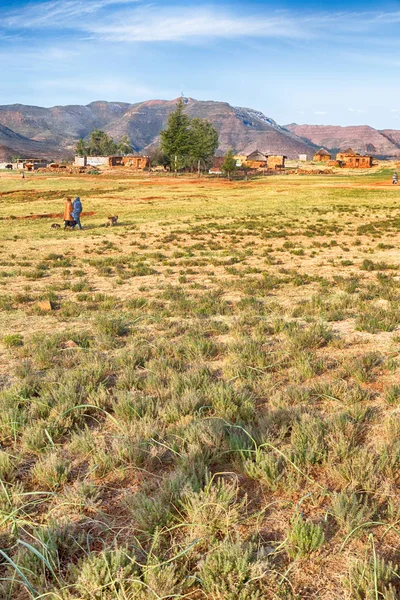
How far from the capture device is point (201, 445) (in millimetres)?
4461

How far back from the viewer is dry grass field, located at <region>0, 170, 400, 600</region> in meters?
3.05

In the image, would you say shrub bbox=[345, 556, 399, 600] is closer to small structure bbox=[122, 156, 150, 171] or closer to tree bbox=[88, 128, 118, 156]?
small structure bbox=[122, 156, 150, 171]

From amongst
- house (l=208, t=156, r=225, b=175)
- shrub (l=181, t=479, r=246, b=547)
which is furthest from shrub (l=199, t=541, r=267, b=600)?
house (l=208, t=156, r=225, b=175)

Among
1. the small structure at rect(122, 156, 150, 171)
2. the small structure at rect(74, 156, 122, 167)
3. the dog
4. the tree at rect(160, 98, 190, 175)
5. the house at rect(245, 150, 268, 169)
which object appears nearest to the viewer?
the dog

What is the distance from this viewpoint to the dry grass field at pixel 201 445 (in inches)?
120

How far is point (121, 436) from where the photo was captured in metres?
4.62

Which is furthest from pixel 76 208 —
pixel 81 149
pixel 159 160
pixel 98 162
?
pixel 81 149

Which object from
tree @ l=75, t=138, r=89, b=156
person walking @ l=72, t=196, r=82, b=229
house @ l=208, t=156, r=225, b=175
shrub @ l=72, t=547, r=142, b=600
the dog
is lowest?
shrub @ l=72, t=547, r=142, b=600

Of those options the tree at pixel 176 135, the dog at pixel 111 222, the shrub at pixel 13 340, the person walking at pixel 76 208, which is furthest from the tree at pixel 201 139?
the shrub at pixel 13 340

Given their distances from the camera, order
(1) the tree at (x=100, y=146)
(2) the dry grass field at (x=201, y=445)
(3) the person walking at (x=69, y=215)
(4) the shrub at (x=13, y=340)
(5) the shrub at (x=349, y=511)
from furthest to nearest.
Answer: (1) the tree at (x=100, y=146), (3) the person walking at (x=69, y=215), (4) the shrub at (x=13, y=340), (5) the shrub at (x=349, y=511), (2) the dry grass field at (x=201, y=445)

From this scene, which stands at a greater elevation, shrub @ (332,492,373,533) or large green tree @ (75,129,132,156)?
large green tree @ (75,129,132,156)

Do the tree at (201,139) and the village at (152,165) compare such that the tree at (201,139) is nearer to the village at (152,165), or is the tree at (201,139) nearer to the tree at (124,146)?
the village at (152,165)

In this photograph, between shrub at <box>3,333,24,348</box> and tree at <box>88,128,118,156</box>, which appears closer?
shrub at <box>3,333,24,348</box>

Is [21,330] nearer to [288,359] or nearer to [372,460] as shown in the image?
[288,359]
